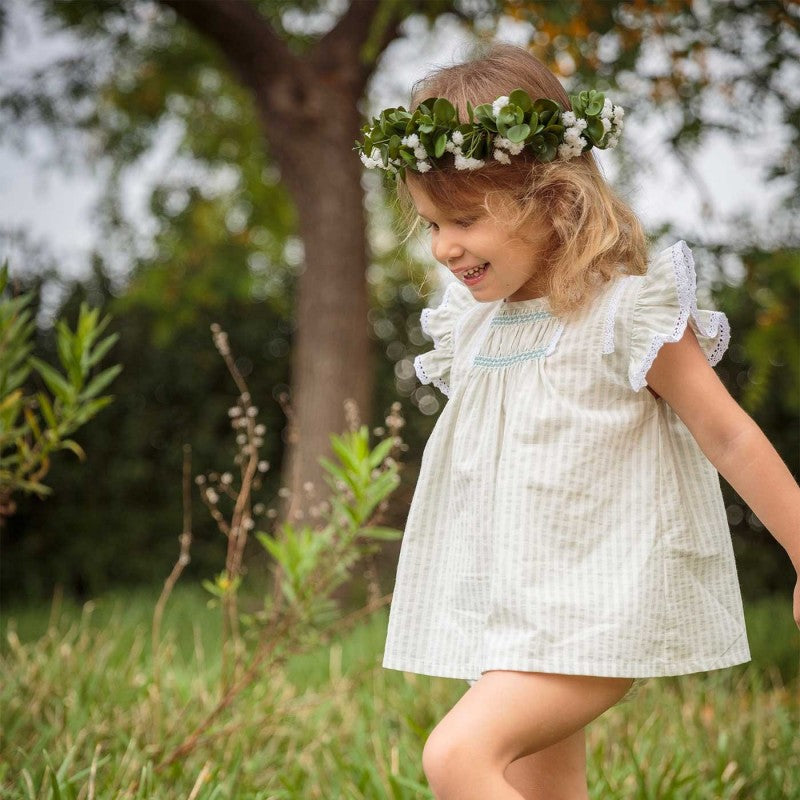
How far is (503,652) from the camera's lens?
1.51m

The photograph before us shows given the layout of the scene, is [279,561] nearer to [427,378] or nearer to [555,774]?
[427,378]

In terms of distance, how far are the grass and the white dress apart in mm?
873

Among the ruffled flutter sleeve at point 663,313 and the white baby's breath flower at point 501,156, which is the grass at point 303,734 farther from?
the white baby's breath flower at point 501,156

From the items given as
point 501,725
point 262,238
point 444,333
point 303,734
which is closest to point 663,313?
point 444,333

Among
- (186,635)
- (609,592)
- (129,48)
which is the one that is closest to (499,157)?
(609,592)

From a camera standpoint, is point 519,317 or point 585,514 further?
point 519,317

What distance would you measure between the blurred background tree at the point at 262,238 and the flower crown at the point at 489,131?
182 cm

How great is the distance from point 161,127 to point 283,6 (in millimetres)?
1535

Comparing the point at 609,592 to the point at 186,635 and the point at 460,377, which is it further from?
the point at 186,635

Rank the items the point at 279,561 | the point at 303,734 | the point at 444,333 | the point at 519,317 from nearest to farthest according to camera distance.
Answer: the point at 519,317
the point at 444,333
the point at 279,561
the point at 303,734

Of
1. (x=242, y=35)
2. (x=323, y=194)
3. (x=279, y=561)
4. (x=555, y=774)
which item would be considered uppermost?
(x=242, y=35)

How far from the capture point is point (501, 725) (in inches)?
56.4

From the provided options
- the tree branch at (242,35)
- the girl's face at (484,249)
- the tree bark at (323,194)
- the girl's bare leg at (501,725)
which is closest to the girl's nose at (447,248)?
the girl's face at (484,249)

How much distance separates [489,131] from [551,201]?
0.50 feet
